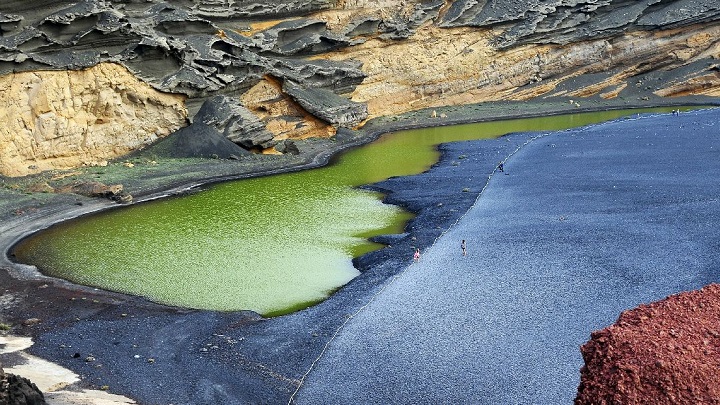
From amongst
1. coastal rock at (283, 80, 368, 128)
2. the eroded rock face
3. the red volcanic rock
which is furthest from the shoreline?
coastal rock at (283, 80, 368, 128)

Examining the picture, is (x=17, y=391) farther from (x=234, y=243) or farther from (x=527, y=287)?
(x=234, y=243)

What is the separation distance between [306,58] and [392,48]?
9.44m

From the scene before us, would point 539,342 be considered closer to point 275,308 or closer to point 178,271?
point 275,308

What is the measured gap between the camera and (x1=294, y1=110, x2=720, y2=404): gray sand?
16.0m

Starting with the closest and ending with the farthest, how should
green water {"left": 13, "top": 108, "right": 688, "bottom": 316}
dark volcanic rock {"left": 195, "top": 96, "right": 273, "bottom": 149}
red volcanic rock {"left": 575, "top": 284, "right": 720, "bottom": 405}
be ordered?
red volcanic rock {"left": 575, "top": 284, "right": 720, "bottom": 405} → green water {"left": 13, "top": 108, "right": 688, "bottom": 316} → dark volcanic rock {"left": 195, "top": 96, "right": 273, "bottom": 149}

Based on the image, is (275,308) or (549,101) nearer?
(275,308)

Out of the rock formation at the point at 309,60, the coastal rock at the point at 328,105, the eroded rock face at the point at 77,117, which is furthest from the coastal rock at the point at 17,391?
the coastal rock at the point at 328,105

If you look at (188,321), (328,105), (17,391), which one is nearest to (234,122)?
(328,105)

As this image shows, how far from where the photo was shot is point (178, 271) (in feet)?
84.6

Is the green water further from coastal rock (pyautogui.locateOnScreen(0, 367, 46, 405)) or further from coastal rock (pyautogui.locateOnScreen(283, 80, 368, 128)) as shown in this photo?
coastal rock (pyautogui.locateOnScreen(283, 80, 368, 128))

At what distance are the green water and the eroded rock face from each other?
7.34 meters

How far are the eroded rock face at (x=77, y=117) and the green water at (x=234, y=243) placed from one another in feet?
24.1

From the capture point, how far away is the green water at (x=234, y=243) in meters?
24.1

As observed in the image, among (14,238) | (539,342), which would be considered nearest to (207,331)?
(539,342)
